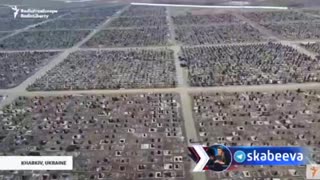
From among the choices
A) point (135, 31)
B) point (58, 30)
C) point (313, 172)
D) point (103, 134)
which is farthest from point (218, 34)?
point (313, 172)

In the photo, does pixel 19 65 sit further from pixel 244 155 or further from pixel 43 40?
pixel 244 155

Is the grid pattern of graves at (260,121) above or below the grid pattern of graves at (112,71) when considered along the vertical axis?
above

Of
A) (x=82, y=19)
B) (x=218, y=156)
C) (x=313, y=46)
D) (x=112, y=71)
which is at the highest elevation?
(x=218, y=156)

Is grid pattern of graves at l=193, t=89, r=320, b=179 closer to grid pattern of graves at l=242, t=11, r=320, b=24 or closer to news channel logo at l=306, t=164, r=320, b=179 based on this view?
news channel logo at l=306, t=164, r=320, b=179

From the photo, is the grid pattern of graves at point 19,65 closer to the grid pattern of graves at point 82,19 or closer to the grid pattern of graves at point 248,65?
the grid pattern of graves at point 248,65

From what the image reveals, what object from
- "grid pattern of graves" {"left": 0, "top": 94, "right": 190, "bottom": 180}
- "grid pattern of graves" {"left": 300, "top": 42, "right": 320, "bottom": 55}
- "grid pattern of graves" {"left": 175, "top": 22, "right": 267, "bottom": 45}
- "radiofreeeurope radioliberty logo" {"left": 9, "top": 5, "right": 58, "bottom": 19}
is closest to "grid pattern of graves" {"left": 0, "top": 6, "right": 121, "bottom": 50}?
"radiofreeeurope radioliberty logo" {"left": 9, "top": 5, "right": 58, "bottom": 19}

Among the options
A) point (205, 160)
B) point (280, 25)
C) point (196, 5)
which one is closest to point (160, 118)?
point (205, 160)

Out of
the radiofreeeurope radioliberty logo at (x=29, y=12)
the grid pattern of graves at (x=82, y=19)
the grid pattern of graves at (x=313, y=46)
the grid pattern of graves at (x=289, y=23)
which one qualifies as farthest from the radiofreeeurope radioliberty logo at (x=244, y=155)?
the grid pattern of graves at (x=82, y=19)
